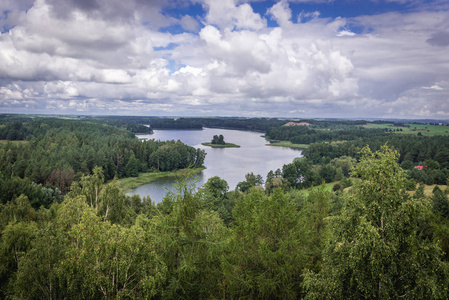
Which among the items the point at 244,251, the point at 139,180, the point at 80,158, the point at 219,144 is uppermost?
the point at 244,251

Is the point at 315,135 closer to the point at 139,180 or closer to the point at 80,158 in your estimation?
the point at 139,180

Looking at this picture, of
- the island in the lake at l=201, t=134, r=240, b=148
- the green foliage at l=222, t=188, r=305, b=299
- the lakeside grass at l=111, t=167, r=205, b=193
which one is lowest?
the lakeside grass at l=111, t=167, r=205, b=193

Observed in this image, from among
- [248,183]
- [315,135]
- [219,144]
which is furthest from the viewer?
[315,135]

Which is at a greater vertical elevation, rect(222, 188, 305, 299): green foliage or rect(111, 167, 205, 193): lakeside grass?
rect(222, 188, 305, 299): green foliage

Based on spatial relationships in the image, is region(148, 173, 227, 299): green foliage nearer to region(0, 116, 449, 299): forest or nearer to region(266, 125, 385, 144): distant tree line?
region(0, 116, 449, 299): forest

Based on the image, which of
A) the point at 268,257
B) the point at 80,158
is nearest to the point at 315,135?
the point at 80,158

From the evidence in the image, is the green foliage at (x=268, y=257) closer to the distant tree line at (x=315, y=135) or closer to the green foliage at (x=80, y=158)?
the green foliage at (x=80, y=158)

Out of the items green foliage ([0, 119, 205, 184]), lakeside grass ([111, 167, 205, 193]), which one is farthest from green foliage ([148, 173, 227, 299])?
lakeside grass ([111, 167, 205, 193])

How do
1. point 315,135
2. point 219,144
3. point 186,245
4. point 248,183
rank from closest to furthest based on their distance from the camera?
point 186,245 → point 248,183 → point 219,144 → point 315,135

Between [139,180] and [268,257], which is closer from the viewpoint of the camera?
[268,257]

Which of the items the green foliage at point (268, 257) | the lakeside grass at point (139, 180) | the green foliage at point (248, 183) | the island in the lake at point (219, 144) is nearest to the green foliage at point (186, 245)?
the green foliage at point (268, 257)

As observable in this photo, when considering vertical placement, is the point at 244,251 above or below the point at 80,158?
above

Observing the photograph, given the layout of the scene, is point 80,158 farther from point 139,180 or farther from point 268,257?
point 268,257
